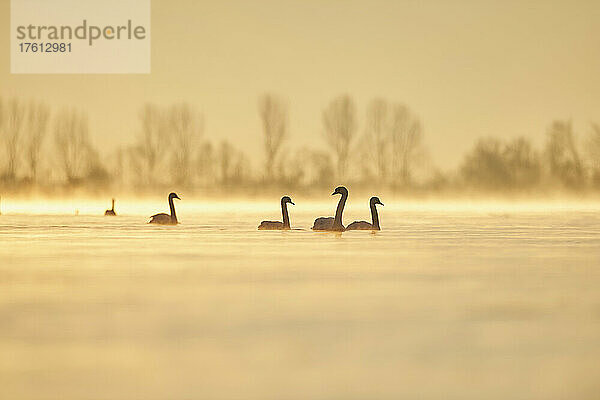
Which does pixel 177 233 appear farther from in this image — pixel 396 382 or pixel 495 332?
pixel 396 382

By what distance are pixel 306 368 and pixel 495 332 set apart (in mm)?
1913

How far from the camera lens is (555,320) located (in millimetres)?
7086

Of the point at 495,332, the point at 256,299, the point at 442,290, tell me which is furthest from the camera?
the point at 442,290

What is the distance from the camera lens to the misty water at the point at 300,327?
4812 millimetres

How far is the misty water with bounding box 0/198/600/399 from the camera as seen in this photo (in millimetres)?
4812

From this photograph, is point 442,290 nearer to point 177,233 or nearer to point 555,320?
point 555,320

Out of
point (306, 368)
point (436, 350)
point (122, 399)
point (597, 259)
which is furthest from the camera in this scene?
point (597, 259)

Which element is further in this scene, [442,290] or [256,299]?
[442,290]

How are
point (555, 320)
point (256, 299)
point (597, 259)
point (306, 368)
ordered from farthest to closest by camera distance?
point (597, 259) < point (256, 299) < point (555, 320) < point (306, 368)

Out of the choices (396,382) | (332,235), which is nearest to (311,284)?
(396,382)

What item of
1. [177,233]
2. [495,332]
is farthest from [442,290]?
[177,233]

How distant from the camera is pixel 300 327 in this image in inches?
262

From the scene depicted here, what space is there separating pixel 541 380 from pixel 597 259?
28.3 feet

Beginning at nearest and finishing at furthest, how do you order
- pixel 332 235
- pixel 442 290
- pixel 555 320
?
pixel 555 320, pixel 442 290, pixel 332 235
